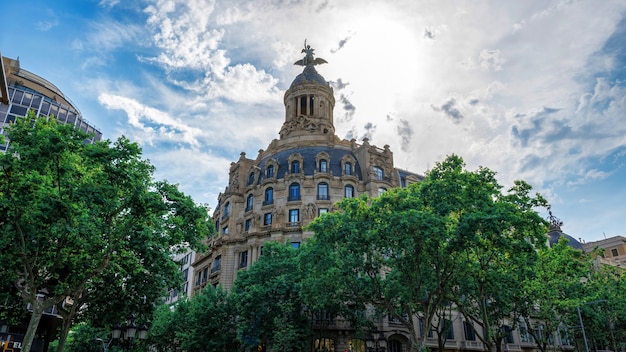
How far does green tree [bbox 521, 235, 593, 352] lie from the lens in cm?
2967

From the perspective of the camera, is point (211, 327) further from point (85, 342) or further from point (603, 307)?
point (603, 307)

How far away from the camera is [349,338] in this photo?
115ft

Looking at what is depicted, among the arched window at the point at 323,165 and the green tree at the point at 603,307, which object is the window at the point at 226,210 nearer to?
the arched window at the point at 323,165

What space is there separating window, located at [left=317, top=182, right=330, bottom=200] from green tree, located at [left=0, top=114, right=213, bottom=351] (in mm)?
22328

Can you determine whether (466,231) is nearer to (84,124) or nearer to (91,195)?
(91,195)

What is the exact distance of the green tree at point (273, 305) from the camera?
96.0 ft

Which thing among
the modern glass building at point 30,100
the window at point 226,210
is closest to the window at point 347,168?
the window at point 226,210

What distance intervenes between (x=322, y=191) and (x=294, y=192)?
112 inches

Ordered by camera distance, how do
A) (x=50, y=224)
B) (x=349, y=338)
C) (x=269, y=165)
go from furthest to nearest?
(x=269, y=165) < (x=349, y=338) < (x=50, y=224)

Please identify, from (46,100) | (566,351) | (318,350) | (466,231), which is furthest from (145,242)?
(566,351)

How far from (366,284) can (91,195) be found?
15.8m

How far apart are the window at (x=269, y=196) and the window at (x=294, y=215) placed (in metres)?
2.40

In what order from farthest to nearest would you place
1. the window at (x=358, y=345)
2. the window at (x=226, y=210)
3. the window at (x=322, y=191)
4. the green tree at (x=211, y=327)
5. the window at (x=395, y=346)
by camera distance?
the window at (x=226, y=210) < the window at (x=322, y=191) < the window at (x=395, y=346) < the window at (x=358, y=345) < the green tree at (x=211, y=327)

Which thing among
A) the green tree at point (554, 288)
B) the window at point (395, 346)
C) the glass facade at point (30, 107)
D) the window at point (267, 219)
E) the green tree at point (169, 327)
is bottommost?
the window at point (395, 346)
